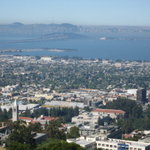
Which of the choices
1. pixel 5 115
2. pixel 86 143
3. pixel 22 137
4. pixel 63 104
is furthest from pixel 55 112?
pixel 22 137

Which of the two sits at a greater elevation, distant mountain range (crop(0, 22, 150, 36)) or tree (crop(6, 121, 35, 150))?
tree (crop(6, 121, 35, 150))

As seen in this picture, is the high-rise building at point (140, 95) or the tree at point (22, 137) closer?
the tree at point (22, 137)

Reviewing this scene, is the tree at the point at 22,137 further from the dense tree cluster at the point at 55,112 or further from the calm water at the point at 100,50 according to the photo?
the calm water at the point at 100,50

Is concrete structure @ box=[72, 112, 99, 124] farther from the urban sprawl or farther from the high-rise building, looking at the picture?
the high-rise building

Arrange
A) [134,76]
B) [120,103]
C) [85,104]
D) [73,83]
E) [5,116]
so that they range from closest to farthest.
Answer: [5,116], [120,103], [85,104], [73,83], [134,76]

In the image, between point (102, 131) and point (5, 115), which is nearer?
point (102, 131)

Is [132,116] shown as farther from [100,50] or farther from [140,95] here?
[100,50]

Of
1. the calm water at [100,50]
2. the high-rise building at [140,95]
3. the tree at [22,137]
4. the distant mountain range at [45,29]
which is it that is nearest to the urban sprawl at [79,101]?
the high-rise building at [140,95]

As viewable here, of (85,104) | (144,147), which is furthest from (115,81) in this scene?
(144,147)

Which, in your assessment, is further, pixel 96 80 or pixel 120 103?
pixel 96 80

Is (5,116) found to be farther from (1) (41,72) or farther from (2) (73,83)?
(1) (41,72)

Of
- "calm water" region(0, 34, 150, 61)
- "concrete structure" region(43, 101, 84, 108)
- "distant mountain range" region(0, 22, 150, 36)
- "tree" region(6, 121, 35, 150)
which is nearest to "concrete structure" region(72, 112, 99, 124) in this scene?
"concrete structure" region(43, 101, 84, 108)
